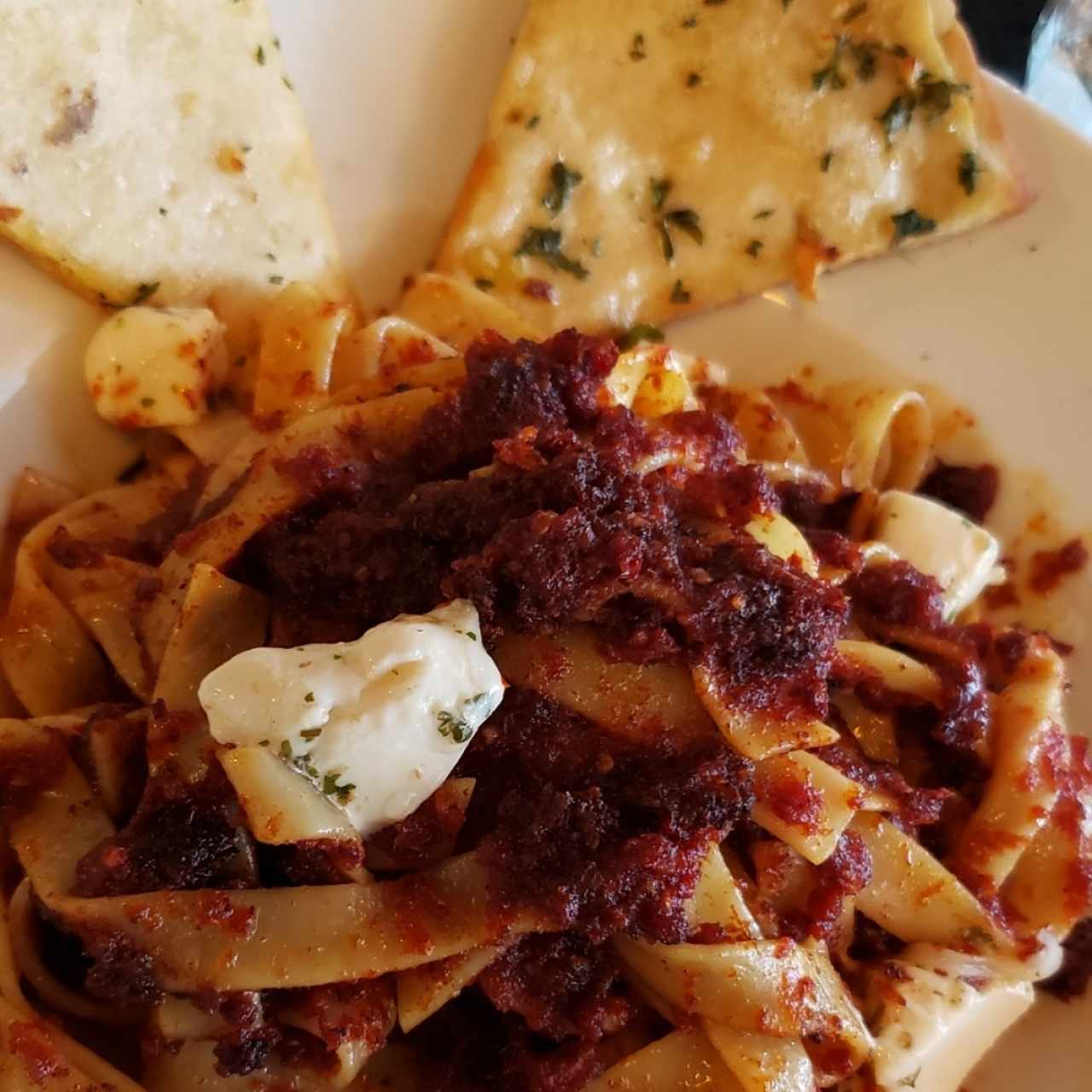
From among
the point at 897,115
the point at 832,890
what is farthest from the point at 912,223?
the point at 832,890

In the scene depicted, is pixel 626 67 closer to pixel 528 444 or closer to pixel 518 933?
pixel 528 444

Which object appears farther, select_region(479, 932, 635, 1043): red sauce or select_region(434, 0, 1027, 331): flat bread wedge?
select_region(434, 0, 1027, 331): flat bread wedge

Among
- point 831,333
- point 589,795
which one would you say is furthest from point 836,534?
point 589,795

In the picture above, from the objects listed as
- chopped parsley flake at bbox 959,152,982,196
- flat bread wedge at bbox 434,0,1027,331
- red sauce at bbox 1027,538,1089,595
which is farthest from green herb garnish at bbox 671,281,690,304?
red sauce at bbox 1027,538,1089,595

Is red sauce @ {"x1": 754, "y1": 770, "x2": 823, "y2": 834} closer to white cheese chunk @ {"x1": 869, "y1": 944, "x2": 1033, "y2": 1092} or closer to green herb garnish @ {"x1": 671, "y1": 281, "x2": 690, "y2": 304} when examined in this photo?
→ white cheese chunk @ {"x1": 869, "y1": 944, "x2": 1033, "y2": 1092}

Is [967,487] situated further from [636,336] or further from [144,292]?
[144,292]
